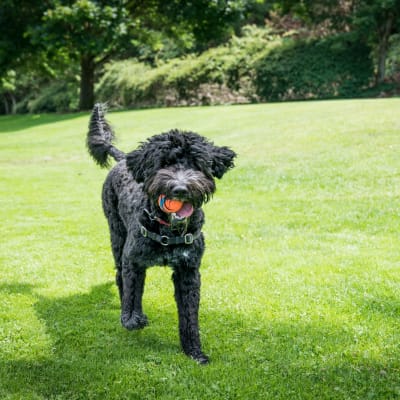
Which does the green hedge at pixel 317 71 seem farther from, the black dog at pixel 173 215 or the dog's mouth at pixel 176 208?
the dog's mouth at pixel 176 208

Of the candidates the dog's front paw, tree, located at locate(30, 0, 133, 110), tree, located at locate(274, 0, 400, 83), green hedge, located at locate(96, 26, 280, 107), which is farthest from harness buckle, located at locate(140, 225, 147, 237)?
green hedge, located at locate(96, 26, 280, 107)

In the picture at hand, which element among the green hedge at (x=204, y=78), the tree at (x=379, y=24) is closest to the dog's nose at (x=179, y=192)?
the green hedge at (x=204, y=78)

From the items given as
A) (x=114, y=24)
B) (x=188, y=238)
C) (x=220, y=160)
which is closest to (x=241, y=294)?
(x=188, y=238)

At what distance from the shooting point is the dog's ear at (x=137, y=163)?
4258mm

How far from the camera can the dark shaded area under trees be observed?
25.6m

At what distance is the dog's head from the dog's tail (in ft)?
6.13

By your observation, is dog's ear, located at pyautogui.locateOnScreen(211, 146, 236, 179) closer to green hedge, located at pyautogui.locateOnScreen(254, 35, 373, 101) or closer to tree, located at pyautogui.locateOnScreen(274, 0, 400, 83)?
tree, located at pyautogui.locateOnScreen(274, 0, 400, 83)

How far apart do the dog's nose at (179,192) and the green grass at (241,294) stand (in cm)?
145

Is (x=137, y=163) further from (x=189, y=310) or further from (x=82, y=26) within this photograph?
(x=82, y=26)

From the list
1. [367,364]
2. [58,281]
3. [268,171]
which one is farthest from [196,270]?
[268,171]

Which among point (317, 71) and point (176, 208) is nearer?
point (176, 208)

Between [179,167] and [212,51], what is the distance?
2887 centimetres

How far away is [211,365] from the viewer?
13.9ft

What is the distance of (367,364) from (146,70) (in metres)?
31.8
